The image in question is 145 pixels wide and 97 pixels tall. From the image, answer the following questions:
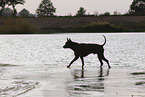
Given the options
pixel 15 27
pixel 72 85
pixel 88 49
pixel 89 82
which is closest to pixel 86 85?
pixel 72 85

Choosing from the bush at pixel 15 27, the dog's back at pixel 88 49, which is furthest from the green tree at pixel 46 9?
the dog's back at pixel 88 49

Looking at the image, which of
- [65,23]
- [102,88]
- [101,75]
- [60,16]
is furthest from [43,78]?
[60,16]

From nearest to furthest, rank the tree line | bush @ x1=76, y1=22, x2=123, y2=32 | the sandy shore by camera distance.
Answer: the sandy shore
bush @ x1=76, y1=22, x2=123, y2=32
the tree line

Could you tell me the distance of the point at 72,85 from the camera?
10.5 meters

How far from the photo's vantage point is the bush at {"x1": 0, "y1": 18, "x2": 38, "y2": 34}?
61.9 meters

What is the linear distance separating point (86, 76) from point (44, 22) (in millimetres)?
61039

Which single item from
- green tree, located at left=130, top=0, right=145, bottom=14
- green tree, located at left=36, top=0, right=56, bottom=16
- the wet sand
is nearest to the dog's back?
the wet sand

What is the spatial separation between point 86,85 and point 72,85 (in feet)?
1.27

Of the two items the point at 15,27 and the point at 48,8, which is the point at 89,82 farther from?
the point at 48,8

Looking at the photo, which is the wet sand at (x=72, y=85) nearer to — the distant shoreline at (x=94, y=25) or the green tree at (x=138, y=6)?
the distant shoreline at (x=94, y=25)

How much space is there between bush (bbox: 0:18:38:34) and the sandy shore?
162 ft

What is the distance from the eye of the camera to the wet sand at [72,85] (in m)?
9.08

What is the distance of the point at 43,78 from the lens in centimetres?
1216

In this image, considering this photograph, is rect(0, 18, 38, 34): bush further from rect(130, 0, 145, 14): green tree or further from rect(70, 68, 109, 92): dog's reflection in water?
rect(70, 68, 109, 92): dog's reflection in water
